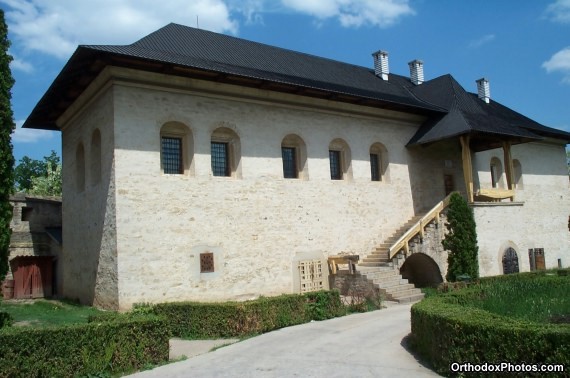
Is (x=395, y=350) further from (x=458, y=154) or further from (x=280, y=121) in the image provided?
(x=458, y=154)

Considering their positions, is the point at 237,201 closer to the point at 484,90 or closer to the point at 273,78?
the point at 273,78

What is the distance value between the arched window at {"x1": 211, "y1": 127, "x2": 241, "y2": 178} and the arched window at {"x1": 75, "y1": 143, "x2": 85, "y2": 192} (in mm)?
5521

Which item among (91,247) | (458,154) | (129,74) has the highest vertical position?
(129,74)

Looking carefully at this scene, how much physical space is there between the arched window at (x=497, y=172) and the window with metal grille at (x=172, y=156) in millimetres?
17693

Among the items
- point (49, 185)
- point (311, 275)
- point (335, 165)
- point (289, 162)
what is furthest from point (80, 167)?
→ point (49, 185)

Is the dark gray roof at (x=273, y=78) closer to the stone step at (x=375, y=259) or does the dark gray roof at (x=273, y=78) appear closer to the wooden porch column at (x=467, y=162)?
the wooden porch column at (x=467, y=162)

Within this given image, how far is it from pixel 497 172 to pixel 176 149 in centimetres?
1826

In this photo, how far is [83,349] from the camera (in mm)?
9000

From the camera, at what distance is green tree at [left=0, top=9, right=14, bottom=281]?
1087 centimetres

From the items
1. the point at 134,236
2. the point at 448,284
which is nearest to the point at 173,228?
the point at 134,236

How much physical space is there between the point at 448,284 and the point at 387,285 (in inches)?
81.4

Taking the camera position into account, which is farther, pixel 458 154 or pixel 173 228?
pixel 458 154

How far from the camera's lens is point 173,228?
15.4 m

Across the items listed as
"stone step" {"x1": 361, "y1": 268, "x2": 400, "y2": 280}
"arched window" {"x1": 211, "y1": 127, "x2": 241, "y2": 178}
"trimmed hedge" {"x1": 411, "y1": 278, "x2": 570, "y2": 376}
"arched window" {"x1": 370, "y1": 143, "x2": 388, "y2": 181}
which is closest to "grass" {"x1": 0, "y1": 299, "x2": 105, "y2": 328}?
"arched window" {"x1": 211, "y1": 127, "x2": 241, "y2": 178}
